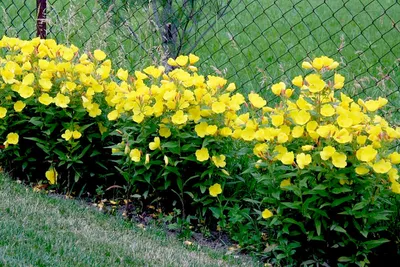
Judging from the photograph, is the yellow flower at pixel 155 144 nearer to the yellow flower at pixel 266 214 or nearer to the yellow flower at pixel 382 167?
the yellow flower at pixel 266 214

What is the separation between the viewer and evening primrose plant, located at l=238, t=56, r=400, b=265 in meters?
3.42

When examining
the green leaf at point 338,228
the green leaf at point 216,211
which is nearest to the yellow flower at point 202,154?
the green leaf at point 216,211

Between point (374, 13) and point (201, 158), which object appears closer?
point (201, 158)

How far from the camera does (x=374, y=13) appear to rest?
402 inches

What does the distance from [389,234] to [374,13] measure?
23.0 ft

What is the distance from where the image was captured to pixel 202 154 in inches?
148

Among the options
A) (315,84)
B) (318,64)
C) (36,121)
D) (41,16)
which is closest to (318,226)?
→ (315,84)

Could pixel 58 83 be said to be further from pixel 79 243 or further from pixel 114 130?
pixel 79 243

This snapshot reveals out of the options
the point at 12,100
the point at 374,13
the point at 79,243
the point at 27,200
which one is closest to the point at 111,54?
the point at 12,100

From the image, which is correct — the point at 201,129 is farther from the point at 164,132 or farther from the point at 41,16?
the point at 41,16

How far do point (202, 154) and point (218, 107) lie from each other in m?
0.24

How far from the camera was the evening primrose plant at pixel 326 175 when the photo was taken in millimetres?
3420

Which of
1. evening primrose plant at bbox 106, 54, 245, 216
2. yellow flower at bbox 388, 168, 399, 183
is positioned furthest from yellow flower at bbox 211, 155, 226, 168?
yellow flower at bbox 388, 168, 399, 183

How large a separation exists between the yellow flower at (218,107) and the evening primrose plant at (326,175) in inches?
8.5
